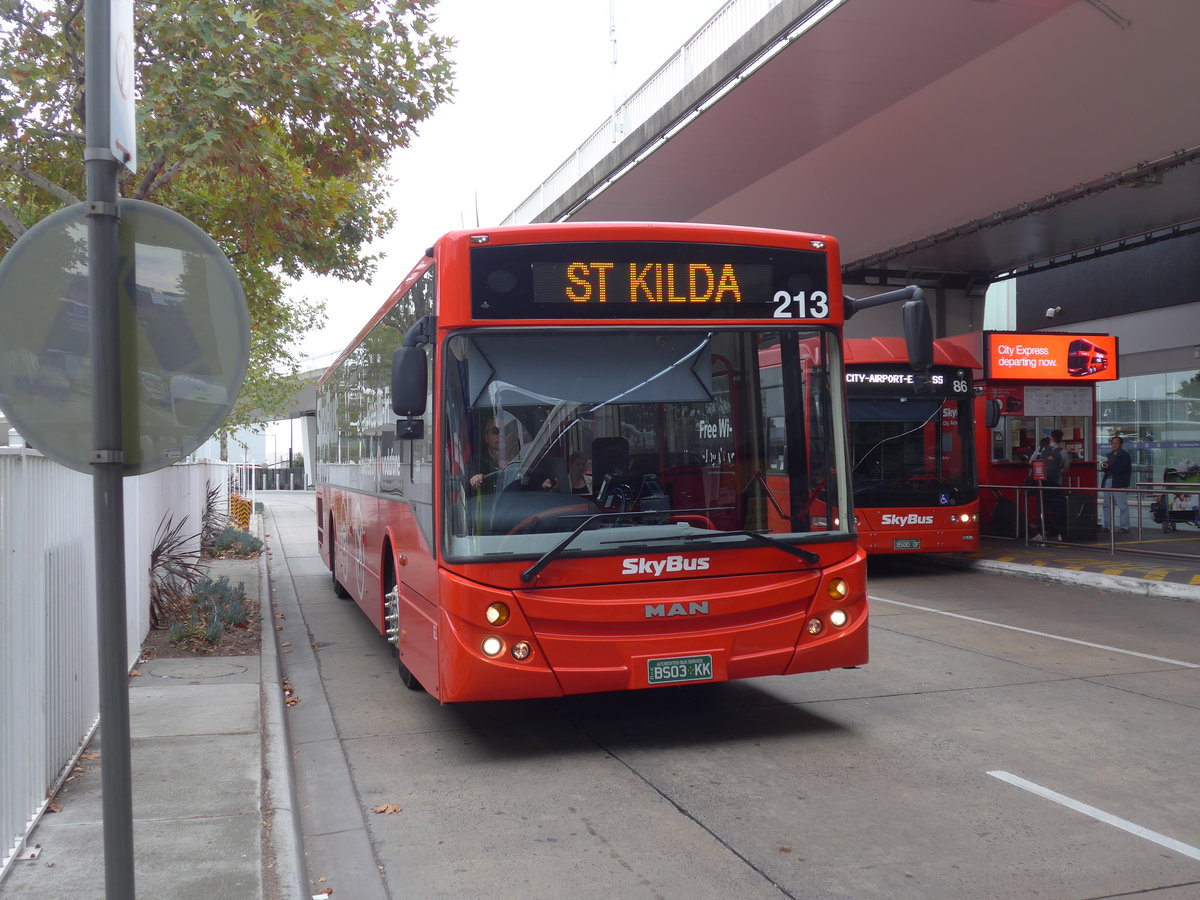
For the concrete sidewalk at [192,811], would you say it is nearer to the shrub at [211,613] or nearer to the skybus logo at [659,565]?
the shrub at [211,613]

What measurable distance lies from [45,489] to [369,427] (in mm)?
4907

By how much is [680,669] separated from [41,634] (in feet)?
11.1

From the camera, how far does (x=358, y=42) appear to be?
10.7 metres

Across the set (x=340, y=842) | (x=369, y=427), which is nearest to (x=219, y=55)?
(x=369, y=427)

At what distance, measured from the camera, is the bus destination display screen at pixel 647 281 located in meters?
6.62

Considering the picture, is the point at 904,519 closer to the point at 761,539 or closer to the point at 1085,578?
the point at 1085,578

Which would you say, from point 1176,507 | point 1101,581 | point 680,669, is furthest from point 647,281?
point 1176,507

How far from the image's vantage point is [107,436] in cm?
310

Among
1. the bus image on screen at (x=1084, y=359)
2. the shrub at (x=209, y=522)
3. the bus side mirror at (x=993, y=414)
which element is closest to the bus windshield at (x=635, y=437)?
the bus side mirror at (x=993, y=414)

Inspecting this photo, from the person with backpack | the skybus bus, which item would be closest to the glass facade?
the person with backpack

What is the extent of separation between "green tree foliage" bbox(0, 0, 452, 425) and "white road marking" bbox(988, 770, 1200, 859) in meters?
7.46

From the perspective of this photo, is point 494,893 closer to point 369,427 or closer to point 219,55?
point 369,427

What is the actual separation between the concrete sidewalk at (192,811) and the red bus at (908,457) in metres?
10.1

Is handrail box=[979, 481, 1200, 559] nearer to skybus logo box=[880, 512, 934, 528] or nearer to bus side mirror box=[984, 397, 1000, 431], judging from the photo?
bus side mirror box=[984, 397, 1000, 431]
